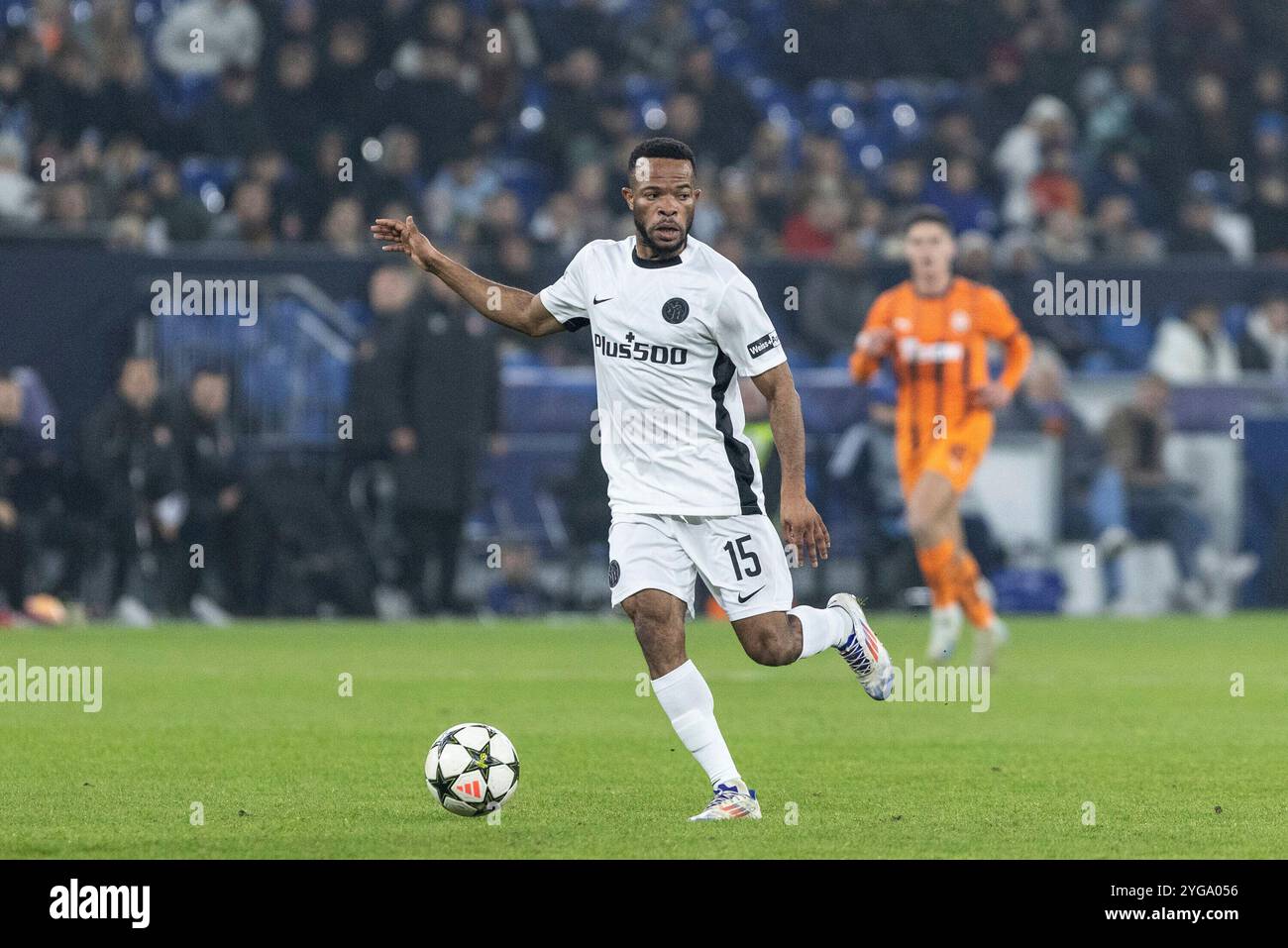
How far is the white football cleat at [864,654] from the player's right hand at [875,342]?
474 cm

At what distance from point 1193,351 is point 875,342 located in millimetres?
7268

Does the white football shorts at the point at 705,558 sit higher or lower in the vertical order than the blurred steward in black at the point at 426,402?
lower

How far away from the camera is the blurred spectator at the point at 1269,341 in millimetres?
19859

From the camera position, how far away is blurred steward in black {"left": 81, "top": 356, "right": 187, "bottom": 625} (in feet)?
58.3

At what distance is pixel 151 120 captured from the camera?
66.9 ft

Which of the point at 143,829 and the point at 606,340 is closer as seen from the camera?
the point at 143,829

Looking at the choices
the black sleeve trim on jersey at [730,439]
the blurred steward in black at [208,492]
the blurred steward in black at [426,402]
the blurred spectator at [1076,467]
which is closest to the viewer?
the black sleeve trim on jersey at [730,439]

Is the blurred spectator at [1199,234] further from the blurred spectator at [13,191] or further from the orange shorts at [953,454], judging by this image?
the blurred spectator at [13,191]

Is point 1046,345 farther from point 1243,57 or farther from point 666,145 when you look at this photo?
point 666,145

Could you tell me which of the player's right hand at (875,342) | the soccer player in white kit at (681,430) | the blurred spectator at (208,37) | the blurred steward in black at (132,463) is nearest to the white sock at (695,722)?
the soccer player in white kit at (681,430)

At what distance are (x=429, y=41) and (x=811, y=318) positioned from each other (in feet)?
16.2

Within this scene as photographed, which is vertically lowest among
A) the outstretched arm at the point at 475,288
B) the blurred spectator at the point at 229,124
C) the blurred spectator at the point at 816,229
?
the outstretched arm at the point at 475,288

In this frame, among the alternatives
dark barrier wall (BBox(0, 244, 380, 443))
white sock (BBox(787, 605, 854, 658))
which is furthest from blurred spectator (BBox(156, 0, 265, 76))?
white sock (BBox(787, 605, 854, 658))

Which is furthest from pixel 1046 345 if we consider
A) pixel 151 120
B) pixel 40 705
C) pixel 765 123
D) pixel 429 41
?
pixel 40 705
